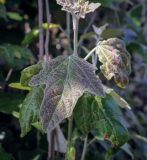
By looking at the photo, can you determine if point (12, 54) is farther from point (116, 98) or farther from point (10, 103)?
point (116, 98)

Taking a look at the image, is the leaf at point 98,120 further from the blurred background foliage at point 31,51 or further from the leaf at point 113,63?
the blurred background foliage at point 31,51

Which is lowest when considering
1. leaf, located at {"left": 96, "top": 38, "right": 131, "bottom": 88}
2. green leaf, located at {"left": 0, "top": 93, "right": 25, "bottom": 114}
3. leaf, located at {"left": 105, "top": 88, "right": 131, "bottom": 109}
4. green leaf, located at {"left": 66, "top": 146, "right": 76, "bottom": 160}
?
green leaf, located at {"left": 66, "top": 146, "right": 76, "bottom": 160}

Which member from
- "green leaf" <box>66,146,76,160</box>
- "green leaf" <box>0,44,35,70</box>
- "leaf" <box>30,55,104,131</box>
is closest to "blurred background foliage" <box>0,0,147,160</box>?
"green leaf" <box>0,44,35,70</box>

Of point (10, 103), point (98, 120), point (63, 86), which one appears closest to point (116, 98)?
point (98, 120)

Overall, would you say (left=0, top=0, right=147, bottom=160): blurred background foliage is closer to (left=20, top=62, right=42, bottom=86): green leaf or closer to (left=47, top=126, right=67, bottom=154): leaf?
(left=47, top=126, right=67, bottom=154): leaf

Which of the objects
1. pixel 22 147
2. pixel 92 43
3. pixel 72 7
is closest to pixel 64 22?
pixel 92 43

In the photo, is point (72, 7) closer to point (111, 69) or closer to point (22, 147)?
point (111, 69)
